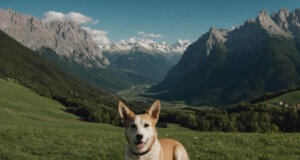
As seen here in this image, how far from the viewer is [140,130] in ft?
38.0

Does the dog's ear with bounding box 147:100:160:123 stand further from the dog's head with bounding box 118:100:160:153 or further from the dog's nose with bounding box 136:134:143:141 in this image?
the dog's nose with bounding box 136:134:143:141

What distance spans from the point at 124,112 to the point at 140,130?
1417 mm

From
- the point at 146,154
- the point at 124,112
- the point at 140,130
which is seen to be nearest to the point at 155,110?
the point at 124,112

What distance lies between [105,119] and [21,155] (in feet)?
455

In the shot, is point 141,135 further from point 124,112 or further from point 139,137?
point 124,112

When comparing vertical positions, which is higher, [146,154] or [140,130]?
[140,130]

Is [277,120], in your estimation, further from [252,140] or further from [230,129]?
[252,140]

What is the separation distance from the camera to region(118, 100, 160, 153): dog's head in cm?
1162

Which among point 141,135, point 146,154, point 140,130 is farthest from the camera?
point 146,154

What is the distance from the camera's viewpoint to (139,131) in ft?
37.9

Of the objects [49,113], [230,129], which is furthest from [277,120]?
[49,113]

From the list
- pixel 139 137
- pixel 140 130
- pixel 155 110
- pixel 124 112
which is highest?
pixel 155 110

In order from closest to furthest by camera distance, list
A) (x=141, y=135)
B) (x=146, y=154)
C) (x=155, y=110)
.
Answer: (x=141, y=135) < (x=146, y=154) < (x=155, y=110)

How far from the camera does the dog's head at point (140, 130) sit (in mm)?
11617
